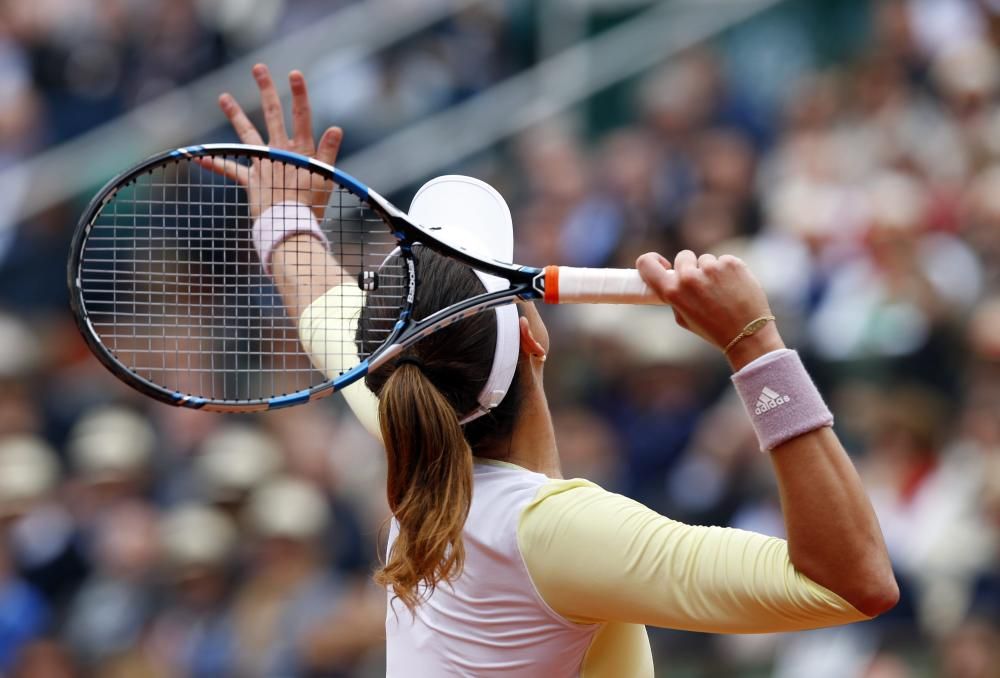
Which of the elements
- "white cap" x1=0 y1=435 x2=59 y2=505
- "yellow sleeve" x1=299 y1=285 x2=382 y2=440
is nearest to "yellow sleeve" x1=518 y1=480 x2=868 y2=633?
"yellow sleeve" x1=299 y1=285 x2=382 y2=440

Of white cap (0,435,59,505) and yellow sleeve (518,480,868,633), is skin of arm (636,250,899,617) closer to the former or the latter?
yellow sleeve (518,480,868,633)

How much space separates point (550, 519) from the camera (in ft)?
6.22

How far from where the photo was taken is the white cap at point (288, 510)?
527cm

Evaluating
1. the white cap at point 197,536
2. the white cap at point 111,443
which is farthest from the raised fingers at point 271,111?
the white cap at point 111,443

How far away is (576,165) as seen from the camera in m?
6.56

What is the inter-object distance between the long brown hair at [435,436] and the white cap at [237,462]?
12.2 ft

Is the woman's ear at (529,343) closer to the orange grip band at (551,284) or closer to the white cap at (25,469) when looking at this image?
the orange grip band at (551,284)

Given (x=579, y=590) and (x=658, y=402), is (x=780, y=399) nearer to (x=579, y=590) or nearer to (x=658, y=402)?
(x=579, y=590)

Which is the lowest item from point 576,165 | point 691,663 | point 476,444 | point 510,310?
point 691,663

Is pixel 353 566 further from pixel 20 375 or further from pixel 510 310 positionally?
pixel 510 310

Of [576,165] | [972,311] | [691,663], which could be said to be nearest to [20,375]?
[576,165]

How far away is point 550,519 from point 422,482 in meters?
0.18

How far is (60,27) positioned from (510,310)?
5.96 metres

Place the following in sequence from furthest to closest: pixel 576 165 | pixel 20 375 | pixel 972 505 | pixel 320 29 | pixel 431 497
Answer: pixel 320 29
pixel 576 165
pixel 20 375
pixel 972 505
pixel 431 497
